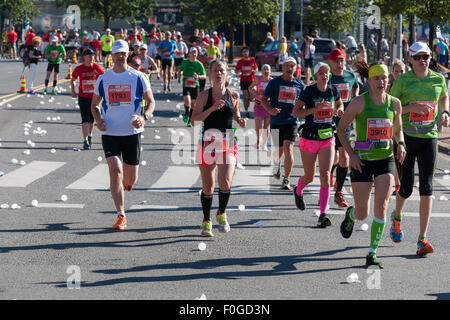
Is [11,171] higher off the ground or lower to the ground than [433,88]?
lower

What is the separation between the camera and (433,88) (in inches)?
347

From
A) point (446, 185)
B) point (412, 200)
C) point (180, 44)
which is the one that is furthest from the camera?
point (180, 44)

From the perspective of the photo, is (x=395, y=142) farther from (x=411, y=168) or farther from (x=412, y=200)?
(x=412, y=200)

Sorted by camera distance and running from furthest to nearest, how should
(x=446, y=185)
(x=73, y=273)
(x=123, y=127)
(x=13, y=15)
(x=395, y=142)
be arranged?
(x=13, y=15)
(x=446, y=185)
(x=123, y=127)
(x=395, y=142)
(x=73, y=273)

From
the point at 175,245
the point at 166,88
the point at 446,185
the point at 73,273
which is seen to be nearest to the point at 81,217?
the point at 175,245

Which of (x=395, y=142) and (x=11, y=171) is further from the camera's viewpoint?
(x=11, y=171)

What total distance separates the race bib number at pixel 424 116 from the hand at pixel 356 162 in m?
1.09

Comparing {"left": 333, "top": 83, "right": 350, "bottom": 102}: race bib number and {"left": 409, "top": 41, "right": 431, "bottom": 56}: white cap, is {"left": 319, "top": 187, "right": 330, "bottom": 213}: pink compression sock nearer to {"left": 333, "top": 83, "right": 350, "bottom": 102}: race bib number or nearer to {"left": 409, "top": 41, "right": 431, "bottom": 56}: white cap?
{"left": 333, "top": 83, "right": 350, "bottom": 102}: race bib number

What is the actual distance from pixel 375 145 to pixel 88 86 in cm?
859

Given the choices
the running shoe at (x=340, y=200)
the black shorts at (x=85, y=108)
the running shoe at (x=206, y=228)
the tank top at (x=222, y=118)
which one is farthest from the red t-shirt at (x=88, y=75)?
the running shoe at (x=206, y=228)

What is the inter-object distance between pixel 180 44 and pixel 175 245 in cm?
2434

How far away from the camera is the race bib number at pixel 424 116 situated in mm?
8734

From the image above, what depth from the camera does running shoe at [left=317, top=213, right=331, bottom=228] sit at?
981cm

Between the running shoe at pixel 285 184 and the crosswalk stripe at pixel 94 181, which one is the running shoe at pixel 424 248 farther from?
the crosswalk stripe at pixel 94 181
